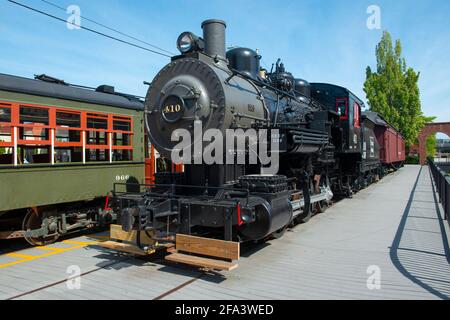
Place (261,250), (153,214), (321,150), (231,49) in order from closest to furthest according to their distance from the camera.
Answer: (153,214) < (261,250) < (231,49) < (321,150)

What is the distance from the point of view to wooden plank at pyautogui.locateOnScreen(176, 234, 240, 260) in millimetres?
4930

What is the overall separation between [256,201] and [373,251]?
2.51 m

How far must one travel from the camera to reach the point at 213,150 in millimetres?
5926

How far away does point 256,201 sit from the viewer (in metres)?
5.51

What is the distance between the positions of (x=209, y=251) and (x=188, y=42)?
11.9 ft

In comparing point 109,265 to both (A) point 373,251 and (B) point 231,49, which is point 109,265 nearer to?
(A) point 373,251

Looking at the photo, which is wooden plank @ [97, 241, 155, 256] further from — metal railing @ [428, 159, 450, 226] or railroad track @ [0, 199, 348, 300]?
metal railing @ [428, 159, 450, 226]

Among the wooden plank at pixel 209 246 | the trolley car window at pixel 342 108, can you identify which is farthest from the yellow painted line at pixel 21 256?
the trolley car window at pixel 342 108

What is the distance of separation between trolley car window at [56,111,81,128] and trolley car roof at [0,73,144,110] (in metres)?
0.34

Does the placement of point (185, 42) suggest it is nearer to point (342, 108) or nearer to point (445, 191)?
point (342, 108)

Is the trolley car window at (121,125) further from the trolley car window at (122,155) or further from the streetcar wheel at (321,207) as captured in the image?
the streetcar wheel at (321,207)

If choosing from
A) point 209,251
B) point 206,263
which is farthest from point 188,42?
point 206,263
